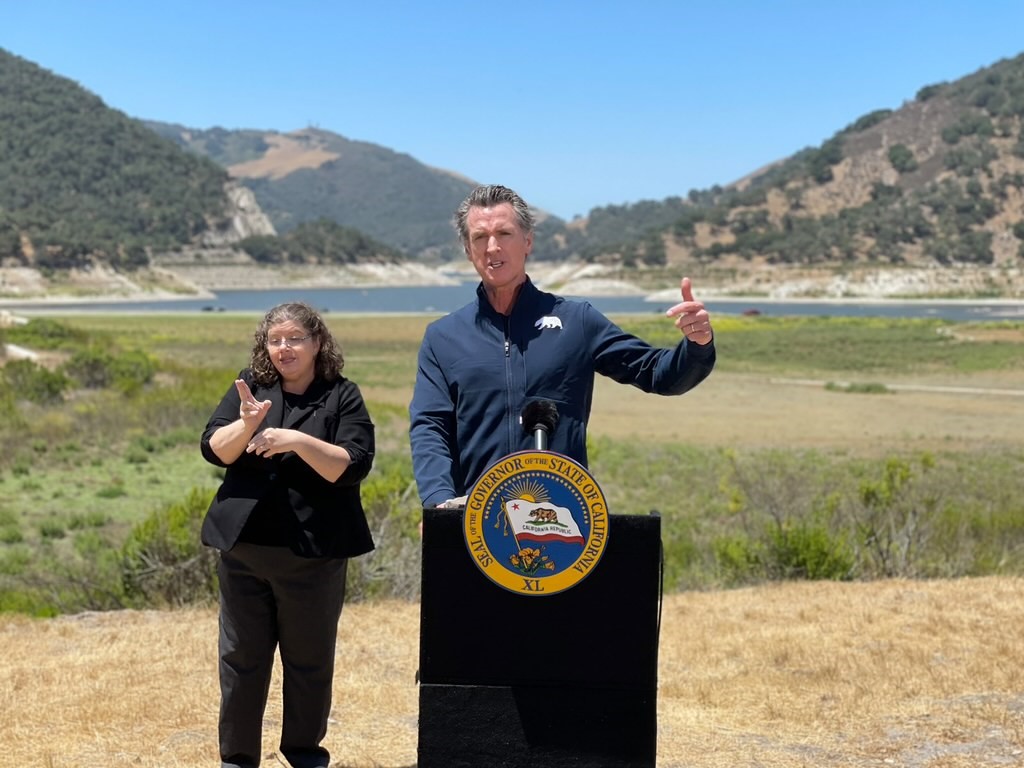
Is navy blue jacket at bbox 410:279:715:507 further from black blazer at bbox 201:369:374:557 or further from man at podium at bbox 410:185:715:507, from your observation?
black blazer at bbox 201:369:374:557

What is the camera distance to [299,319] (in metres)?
3.94

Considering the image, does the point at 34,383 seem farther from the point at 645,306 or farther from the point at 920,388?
the point at 645,306

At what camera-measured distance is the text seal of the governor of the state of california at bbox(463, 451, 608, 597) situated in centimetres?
300

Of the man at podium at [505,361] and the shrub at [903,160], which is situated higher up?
the shrub at [903,160]

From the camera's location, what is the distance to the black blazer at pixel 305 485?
3811 mm

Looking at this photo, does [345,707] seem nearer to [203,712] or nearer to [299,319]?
[203,712]

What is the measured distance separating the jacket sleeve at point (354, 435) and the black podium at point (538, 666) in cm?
75

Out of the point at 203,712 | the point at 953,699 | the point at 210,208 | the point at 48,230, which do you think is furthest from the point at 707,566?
the point at 210,208

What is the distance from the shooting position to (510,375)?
11.1 feet

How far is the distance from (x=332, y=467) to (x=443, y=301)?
142 m

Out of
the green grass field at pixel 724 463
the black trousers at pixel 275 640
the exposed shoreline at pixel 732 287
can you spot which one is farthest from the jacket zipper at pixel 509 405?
the exposed shoreline at pixel 732 287

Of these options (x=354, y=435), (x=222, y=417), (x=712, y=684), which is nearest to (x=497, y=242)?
(x=354, y=435)

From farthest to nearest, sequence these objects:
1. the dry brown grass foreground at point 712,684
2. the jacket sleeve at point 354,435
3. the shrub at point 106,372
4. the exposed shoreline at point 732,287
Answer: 1. the exposed shoreline at point 732,287
2. the shrub at point 106,372
3. the dry brown grass foreground at point 712,684
4. the jacket sleeve at point 354,435

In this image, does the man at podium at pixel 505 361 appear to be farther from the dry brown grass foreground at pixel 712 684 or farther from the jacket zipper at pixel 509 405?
the dry brown grass foreground at pixel 712 684
